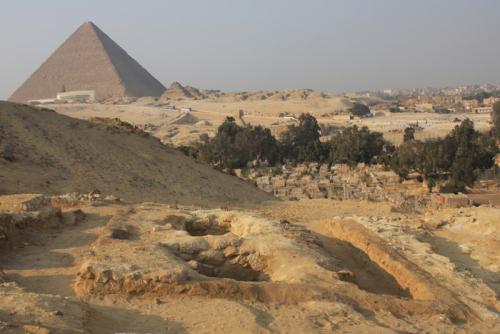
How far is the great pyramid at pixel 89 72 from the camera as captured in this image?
105 m

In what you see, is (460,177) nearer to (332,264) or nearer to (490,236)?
(490,236)

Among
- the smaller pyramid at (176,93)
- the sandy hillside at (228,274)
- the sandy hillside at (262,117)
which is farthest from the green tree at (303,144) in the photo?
the smaller pyramid at (176,93)

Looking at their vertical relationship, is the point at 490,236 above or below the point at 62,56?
below

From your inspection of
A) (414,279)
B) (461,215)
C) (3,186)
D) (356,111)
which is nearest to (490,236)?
(461,215)

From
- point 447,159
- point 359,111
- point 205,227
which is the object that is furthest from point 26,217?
point 359,111

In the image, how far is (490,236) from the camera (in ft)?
29.3

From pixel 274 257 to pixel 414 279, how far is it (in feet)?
5.59

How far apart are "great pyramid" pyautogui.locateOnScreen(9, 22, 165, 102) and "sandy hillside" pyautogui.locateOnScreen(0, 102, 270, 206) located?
3389 inches

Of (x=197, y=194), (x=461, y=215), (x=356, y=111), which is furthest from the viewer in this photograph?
(x=356, y=111)

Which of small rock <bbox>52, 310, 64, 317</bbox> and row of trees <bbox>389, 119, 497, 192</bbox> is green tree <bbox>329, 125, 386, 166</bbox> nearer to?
row of trees <bbox>389, 119, 497, 192</bbox>

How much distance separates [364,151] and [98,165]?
1692 centimetres

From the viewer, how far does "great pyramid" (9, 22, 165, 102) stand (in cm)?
10525

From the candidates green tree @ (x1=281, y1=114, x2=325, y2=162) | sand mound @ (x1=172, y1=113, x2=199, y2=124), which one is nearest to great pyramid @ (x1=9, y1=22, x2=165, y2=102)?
sand mound @ (x1=172, y1=113, x2=199, y2=124)

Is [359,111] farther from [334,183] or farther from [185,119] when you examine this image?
[334,183]
